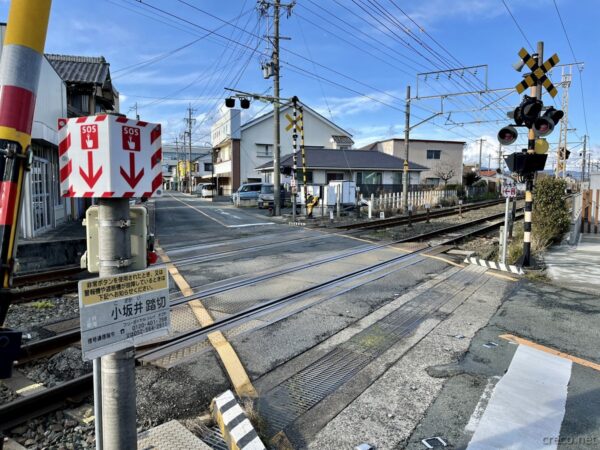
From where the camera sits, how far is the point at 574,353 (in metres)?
4.82

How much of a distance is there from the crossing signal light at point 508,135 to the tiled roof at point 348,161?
2347 cm

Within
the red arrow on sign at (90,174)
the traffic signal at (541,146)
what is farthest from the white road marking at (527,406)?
the traffic signal at (541,146)

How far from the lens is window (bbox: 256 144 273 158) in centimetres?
4651

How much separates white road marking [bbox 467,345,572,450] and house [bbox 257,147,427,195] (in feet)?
87.3

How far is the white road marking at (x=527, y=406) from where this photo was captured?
3.15 m

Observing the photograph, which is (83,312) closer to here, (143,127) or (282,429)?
(143,127)

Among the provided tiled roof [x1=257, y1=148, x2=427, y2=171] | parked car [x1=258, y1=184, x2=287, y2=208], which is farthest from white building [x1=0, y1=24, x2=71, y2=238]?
tiled roof [x1=257, y1=148, x2=427, y2=171]

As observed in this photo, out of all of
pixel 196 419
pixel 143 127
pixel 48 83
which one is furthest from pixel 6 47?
pixel 48 83

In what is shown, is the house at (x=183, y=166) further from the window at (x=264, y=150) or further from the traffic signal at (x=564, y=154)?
the traffic signal at (x=564, y=154)

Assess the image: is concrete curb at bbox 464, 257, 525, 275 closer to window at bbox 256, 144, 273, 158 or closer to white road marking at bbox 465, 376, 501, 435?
white road marking at bbox 465, 376, 501, 435

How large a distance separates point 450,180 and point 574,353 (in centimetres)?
4994

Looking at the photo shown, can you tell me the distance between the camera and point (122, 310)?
81.7 inches

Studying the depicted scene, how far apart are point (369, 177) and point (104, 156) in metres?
33.8

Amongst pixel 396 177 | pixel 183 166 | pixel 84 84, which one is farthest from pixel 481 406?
pixel 183 166
